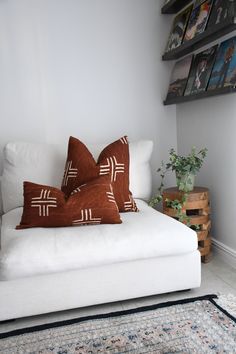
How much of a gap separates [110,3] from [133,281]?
6.89ft

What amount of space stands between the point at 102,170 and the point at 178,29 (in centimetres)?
127

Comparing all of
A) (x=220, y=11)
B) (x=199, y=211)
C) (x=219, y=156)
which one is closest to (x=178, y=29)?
(x=220, y=11)

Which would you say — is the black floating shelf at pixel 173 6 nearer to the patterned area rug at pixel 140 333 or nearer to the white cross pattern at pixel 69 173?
the white cross pattern at pixel 69 173

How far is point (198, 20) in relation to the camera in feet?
7.86

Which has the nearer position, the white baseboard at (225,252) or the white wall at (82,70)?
the white baseboard at (225,252)

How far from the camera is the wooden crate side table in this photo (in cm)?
234

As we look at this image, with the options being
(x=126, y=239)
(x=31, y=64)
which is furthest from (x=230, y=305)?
(x=31, y=64)

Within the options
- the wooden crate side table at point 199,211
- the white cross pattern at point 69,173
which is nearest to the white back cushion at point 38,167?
the white cross pattern at point 69,173

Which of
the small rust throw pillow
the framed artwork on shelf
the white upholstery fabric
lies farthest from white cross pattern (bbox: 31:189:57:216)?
the framed artwork on shelf

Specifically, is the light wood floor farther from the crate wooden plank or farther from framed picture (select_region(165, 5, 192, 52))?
framed picture (select_region(165, 5, 192, 52))

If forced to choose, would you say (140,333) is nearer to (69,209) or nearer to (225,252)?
(69,209)

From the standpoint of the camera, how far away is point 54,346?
1.59m

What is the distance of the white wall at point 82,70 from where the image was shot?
2.68m

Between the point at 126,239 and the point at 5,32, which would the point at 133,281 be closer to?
the point at 126,239
